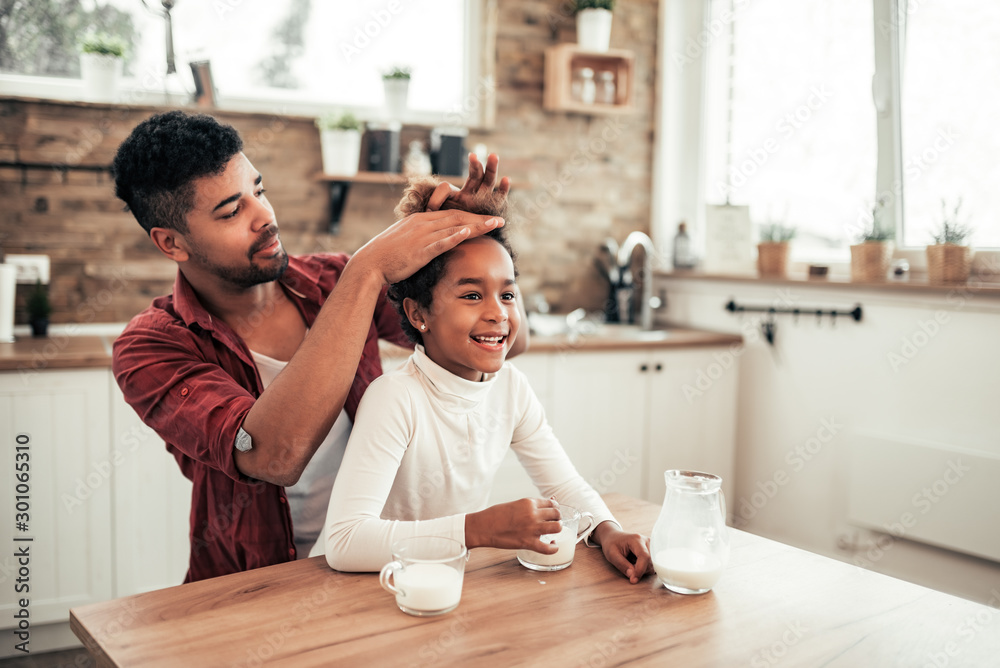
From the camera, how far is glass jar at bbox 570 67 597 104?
356 cm

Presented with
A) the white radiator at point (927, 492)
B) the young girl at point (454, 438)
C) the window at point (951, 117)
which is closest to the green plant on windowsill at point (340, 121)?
the young girl at point (454, 438)

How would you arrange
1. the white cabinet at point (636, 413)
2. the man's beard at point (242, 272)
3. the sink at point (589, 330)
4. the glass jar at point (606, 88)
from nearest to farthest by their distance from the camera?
the man's beard at point (242, 272)
the white cabinet at point (636, 413)
the sink at point (589, 330)
the glass jar at point (606, 88)

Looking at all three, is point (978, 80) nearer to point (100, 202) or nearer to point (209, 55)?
point (209, 55)

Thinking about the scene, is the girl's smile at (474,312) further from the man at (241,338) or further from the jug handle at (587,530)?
the jug handle at (587,530)

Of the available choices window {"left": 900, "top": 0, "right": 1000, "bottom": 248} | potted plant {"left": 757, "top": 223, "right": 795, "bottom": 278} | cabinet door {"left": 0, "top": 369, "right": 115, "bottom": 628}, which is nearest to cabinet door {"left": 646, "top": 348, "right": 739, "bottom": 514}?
potted plant {"left": 757, "top": 223, "right": 795, "bottom": 278}

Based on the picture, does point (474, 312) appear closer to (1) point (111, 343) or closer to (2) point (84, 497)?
(2) point (84, 497)

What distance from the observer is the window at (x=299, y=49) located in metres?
2.94

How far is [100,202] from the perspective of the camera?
113 inches

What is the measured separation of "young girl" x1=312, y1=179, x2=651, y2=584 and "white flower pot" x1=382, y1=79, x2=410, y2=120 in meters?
1.91

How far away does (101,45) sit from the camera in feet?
9.18

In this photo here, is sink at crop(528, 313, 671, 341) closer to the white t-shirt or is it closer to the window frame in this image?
the window frame

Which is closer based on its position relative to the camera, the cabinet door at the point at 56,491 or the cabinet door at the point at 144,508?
the cabinet door at the point at 56,491

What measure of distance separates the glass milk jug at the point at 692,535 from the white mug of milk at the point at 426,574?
0.92 ft

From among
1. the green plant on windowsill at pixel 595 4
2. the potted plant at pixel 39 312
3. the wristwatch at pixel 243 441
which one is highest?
the green plant on windowsill at pixel 595 4
